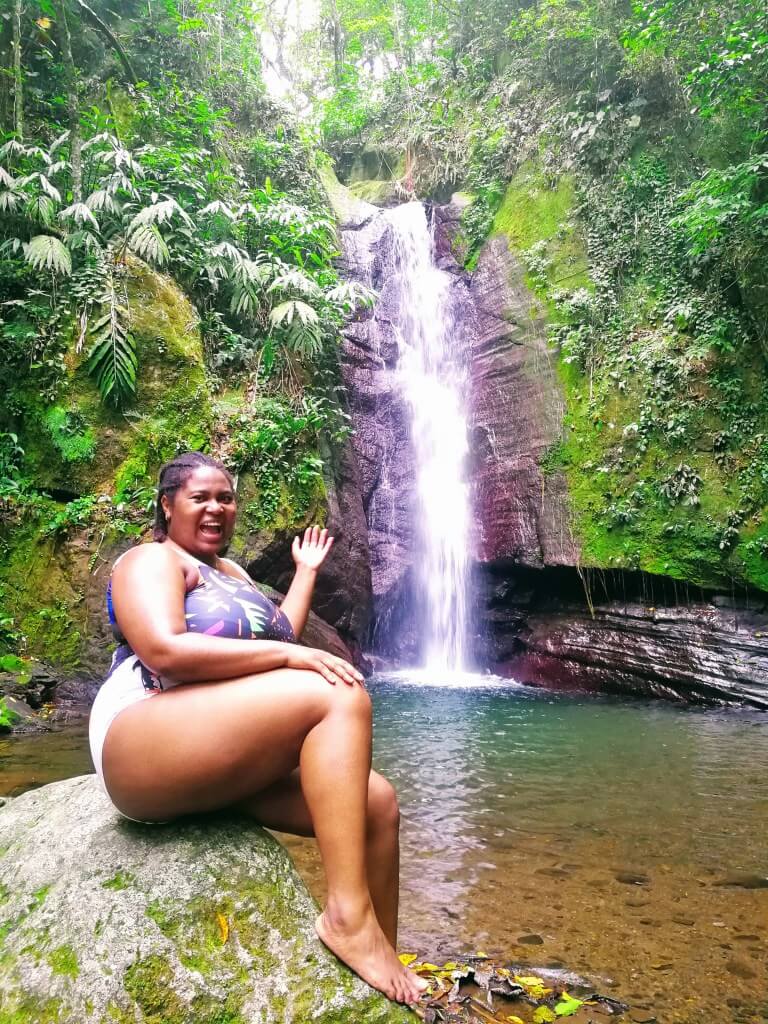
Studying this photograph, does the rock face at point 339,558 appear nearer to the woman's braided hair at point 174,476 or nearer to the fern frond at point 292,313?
the fern frond at point 292,313

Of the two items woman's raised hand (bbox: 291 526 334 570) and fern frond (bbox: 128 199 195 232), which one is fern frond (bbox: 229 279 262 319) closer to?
fern frond (bbox: 128 199 195 232)

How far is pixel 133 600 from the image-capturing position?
5.19ft

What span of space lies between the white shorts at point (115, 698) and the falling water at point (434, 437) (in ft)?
32.0

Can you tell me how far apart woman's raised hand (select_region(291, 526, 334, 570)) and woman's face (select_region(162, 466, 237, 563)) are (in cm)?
43

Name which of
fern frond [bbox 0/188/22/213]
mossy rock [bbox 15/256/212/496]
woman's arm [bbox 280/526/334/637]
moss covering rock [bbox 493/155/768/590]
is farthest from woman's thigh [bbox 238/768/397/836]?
moss covering rock [bbox 493/155/768/590]

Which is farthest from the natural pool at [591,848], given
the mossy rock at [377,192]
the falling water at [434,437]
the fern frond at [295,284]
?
the mossy rock at [377,192]

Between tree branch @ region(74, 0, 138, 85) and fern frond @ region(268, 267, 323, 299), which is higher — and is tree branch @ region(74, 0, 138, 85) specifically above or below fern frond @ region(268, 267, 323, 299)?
above

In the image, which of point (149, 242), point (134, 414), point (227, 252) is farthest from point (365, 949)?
point (227, 252)

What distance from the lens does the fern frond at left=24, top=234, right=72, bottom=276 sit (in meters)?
7.25

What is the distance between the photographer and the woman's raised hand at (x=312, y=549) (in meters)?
2.33

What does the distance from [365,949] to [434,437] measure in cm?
1137

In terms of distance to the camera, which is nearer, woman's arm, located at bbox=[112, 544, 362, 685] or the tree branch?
woman's arm, located at bbox=[112, 544, 362, 685]

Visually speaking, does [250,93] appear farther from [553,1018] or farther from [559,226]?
[553,1018]

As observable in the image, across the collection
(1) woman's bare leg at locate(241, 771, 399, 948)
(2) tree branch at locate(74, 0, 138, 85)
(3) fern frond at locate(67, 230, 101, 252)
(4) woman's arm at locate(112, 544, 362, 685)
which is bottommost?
(1) woman's bare leg at locate(241, 771, 399, 948)
